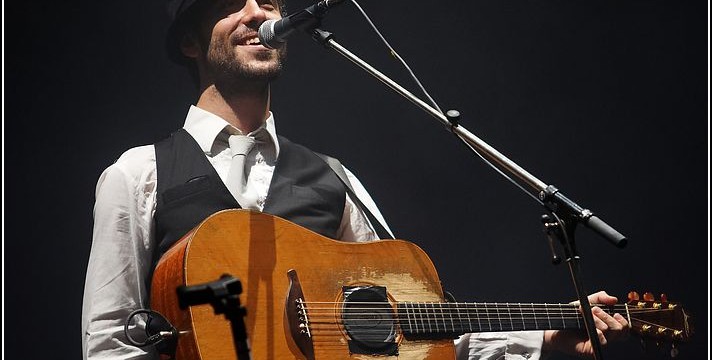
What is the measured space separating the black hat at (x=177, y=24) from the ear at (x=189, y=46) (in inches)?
0.4

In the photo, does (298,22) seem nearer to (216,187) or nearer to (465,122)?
(216,187)

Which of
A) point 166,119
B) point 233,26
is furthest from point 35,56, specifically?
point 233,26

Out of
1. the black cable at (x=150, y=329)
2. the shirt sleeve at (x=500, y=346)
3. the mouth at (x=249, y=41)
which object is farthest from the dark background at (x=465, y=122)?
the black cable at (x=150, y=329)

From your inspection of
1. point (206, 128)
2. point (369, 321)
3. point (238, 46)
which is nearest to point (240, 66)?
point (238, 46)

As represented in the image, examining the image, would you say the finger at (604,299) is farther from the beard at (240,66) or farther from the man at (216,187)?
the beard at (240,66)

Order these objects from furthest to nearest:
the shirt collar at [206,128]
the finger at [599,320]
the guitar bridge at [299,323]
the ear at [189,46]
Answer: the ear at [189,46] < the finger at [599,320] < the shirt collar at [206,128] < the guitar bridge at [299,323]

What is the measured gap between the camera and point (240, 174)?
2268mm

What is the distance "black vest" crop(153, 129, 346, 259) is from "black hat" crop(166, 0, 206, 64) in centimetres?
37

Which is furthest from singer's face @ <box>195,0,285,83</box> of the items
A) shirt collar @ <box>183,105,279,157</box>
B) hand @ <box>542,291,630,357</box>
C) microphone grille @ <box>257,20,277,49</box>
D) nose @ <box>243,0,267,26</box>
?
hand @ <box>542,291,630,357</box>

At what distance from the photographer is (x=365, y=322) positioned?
208cm

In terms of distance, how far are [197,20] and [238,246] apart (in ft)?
2.81

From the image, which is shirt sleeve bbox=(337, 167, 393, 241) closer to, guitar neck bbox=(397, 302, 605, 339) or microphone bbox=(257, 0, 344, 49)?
guitar neck bbox=(397, 302, 605, 339)

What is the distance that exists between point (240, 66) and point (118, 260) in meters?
0.67

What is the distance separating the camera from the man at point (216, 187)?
2.04 m
